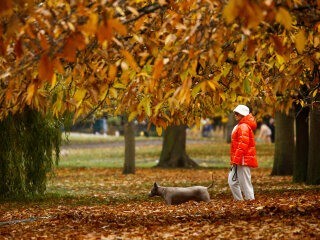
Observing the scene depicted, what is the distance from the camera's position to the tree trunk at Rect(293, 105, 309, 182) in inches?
608

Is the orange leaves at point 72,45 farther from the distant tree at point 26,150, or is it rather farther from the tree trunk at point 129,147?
the tree trunk at point 129,147

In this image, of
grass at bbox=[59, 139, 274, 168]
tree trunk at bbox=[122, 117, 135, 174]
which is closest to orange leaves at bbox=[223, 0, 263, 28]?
tree trunk at bbox=[122, 117, 135, 174]

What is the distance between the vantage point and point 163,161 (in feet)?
81.8

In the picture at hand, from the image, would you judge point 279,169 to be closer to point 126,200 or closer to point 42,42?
point 126,200

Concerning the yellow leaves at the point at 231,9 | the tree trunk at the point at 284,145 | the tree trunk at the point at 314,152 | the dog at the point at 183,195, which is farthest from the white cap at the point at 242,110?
the tree trunk at the point at 284,145

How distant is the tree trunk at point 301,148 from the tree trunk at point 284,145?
2.99m

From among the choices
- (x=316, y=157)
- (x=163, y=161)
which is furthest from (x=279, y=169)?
(x=163, y=161)

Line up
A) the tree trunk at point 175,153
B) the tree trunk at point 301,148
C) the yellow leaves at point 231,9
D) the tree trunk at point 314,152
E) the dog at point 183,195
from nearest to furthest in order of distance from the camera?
the yellow leaves at point 231,9 < the dog at point 183,195 < the tree trunk at point 314,152 < the tree trunk at point 301,148 < the tree trunk at point 175,153

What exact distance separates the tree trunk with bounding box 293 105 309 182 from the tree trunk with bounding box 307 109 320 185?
3.87 ft

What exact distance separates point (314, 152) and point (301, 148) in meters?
1.58

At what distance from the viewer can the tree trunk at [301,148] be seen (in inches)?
608

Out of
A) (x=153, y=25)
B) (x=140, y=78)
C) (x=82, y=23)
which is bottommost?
(x=140, y=78)

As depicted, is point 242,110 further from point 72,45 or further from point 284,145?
point 284,145

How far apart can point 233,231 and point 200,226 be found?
0.63 m
